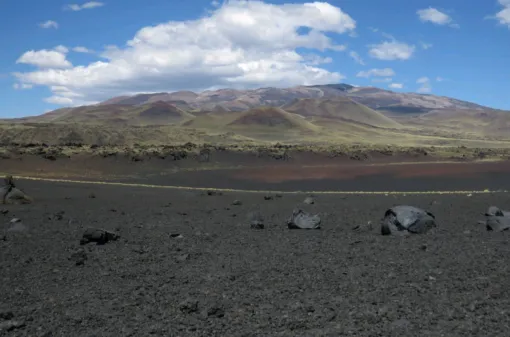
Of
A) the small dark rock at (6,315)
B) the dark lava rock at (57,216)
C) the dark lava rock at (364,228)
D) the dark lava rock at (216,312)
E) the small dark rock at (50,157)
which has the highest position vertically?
the small dark rock at (50,157)

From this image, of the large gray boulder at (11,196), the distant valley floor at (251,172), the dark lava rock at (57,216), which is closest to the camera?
the dark lava rock at (57,216)

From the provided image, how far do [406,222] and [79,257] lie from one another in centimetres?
944

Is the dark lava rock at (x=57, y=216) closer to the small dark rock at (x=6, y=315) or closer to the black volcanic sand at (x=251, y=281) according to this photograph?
the black volcanic sand at (x=251, y=281)

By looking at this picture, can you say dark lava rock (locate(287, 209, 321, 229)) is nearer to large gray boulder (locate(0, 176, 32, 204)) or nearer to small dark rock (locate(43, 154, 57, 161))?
large gray boulder (locate(0, 176, 32, 204))

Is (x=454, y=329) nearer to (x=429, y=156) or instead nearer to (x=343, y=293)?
(x=343, y=293)

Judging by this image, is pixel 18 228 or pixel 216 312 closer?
pixel 216 312

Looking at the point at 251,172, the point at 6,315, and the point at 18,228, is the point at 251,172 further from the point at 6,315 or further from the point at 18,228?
the point at 6,315

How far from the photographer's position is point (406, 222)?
15.8 meters

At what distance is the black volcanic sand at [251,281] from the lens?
779cm

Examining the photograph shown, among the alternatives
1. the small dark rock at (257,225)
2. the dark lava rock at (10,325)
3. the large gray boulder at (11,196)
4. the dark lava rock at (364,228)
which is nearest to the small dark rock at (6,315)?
the dark lava rock at (10,325)

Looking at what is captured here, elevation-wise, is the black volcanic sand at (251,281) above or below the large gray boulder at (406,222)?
below

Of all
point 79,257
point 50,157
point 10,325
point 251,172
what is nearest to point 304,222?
point 79,257

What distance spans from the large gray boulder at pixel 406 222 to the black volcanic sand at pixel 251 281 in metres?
0.35

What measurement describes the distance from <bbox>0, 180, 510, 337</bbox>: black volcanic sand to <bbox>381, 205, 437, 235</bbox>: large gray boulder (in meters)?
0.35
